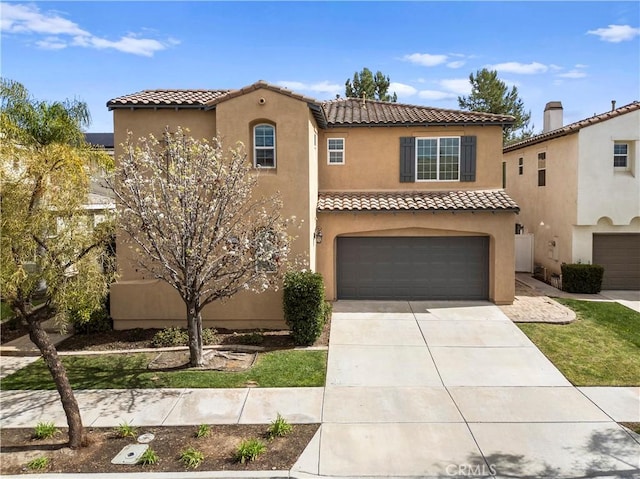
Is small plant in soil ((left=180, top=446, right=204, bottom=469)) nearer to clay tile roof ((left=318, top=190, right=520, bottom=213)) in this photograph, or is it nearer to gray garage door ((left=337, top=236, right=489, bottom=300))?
clay tile roof ((left=318, top=190, right=520, bottom=213))

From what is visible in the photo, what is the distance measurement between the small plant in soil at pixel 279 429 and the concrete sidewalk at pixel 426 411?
0.40 meters

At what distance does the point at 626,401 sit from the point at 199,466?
773 cm

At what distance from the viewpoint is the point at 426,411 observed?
8.77 meters

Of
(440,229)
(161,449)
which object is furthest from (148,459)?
(440,229)

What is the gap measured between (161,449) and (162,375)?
315 centimetres

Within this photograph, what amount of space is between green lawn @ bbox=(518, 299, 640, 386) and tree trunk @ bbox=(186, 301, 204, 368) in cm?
798

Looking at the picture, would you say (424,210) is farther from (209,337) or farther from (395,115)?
(209,337)

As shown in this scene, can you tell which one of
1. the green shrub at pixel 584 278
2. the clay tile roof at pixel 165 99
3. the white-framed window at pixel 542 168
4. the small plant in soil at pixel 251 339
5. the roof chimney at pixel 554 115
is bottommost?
the small plant in soil at pixel 251 339

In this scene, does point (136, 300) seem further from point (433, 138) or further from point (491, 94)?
point (491, 94)

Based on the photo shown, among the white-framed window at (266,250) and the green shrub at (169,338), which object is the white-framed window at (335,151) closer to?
the white-framed window at (266,250)

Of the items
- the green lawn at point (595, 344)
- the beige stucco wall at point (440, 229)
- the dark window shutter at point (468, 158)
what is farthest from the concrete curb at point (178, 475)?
the dark window shutter at point (468, 158)

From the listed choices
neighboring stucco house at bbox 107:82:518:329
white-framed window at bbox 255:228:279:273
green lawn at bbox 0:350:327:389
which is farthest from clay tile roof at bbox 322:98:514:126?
green lawn at bbox 0:350:327:389

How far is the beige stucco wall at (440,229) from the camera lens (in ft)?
52.1

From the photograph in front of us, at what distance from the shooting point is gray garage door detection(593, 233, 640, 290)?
18.4 meters
